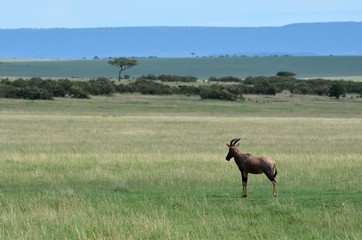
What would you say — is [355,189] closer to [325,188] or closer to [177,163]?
[325,188]

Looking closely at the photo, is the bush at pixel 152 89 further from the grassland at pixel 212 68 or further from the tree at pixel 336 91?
the grassland at pixel 212 68

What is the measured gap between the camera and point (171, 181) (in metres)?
19.7

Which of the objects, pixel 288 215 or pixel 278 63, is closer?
pixel 288 215

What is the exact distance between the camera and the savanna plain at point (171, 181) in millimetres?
13344

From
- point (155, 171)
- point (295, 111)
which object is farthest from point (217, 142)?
point (295, 111)

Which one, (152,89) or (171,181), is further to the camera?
(152,89)

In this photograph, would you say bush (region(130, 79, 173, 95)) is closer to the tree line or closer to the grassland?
the tree line

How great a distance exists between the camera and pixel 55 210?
14.7 meters

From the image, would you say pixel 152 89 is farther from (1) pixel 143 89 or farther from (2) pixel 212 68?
(2) pixel 212 68

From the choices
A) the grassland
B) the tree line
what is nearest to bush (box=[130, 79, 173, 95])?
the tree line

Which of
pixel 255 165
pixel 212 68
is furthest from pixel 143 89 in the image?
pixel 212 68

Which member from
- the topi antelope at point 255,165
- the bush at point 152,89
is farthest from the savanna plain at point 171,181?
the bush at point 152,89

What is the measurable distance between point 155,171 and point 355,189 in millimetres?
5528

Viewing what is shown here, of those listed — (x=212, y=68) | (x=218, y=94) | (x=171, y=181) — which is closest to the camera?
(x=171, y=181)
